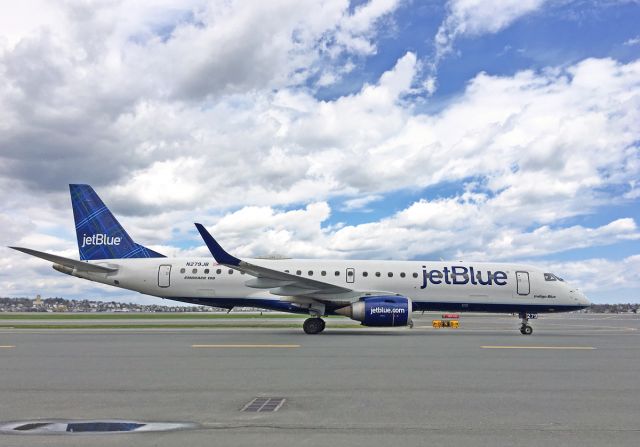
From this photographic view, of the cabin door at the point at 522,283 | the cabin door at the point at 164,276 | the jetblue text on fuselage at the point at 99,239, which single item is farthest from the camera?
the jetblue text on fuselage at the point at 99,239

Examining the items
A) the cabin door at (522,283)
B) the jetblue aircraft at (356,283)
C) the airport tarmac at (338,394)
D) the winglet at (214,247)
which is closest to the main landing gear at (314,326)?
the jetblue aircraft at (356,283)

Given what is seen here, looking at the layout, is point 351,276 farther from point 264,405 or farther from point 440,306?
point 264,405

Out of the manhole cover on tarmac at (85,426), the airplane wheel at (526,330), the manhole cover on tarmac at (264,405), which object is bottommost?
the manhole cover on tarmac at (85,426)

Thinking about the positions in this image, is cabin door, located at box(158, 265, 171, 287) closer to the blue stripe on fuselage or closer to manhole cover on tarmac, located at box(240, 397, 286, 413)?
the blue stripe on fuselage

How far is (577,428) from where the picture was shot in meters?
5.73

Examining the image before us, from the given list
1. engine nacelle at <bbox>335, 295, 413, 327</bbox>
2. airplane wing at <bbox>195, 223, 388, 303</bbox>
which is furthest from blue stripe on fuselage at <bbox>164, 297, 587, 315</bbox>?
engine nacelle at <bbox>335, 295, 413, 327</bbox>

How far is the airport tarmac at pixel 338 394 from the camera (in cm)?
543

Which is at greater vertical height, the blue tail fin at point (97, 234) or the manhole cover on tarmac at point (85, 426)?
the blue tail fin at point (97, 234)

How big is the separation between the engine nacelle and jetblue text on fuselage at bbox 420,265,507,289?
3114mm

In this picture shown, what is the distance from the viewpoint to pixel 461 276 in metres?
23.2

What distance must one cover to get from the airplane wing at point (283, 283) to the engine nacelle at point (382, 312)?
1467 millimetres

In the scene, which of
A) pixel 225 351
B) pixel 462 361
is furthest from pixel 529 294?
pixel 225 351

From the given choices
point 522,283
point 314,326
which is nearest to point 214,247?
point 314,326

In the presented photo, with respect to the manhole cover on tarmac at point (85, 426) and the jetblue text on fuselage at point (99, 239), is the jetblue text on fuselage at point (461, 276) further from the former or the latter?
the manhole cover on tarmac at point (85, 426)
